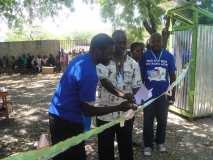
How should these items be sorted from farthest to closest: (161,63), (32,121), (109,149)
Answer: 1. (32,121)
2. (161,63)
3. (109,149)

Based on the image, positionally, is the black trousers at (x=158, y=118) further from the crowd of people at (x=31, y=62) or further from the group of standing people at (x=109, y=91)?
the crowd of people at (x=31, y=62)

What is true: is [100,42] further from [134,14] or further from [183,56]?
[134,14]

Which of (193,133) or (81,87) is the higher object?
(81,87)

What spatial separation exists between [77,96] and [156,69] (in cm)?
247

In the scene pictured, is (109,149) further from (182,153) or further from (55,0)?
(55,0)

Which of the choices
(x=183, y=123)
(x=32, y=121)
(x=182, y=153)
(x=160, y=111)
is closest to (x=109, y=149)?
(x=160, y=111)

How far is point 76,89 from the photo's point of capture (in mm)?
3314

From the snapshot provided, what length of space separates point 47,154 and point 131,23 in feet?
62.8

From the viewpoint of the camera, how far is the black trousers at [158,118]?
5609 mm

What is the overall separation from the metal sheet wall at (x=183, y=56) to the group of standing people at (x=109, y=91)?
2.06 m

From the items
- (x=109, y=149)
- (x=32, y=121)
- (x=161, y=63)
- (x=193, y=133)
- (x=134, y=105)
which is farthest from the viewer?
(x=32, y=121)

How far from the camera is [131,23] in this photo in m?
21.5

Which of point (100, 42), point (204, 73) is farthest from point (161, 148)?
point (100, 42)

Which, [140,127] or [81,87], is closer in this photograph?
[81,87]
